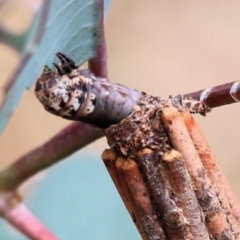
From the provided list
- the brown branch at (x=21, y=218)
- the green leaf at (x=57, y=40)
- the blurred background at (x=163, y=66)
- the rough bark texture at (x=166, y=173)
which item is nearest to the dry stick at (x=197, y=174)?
the rough bark texture at (x=166, y=173)

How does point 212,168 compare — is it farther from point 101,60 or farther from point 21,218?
point 21,218

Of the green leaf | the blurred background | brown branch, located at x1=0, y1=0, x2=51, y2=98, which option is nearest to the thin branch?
the green leaf

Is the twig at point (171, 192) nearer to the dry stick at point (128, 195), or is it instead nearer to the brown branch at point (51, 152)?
the dry stick at point (128, 195)

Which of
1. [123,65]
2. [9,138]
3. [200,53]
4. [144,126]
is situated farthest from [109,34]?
[144,126]

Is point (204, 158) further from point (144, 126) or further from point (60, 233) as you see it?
point (60, 233)

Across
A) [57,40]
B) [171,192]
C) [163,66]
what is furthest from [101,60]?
[163,66]

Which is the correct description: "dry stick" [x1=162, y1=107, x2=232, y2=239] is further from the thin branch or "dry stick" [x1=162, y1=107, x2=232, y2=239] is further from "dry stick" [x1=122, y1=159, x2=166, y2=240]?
the thin branch
